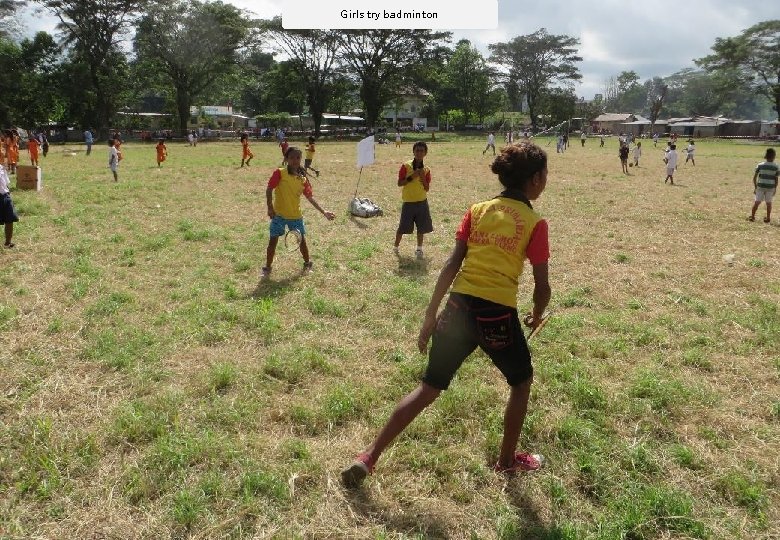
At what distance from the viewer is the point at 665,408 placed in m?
4.18

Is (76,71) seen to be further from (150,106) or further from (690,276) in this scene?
(150,106)

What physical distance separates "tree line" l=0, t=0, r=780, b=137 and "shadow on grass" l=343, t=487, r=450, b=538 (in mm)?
52313

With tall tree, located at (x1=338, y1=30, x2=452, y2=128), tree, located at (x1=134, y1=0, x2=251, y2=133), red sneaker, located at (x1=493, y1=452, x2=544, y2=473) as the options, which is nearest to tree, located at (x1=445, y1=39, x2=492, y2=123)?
tall tree, located at (x1=338, y1=30, x2=452, y2=128)

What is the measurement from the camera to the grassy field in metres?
3.04

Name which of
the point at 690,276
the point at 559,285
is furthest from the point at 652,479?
the point at 690,276

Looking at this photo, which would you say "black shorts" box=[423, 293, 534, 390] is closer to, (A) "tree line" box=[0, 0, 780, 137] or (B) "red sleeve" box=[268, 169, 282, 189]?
(B) "red sleeve" box=[268, 169, 282, 189]

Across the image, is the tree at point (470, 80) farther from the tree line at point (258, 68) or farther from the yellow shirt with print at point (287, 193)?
the yellow shirt with print at point (287, 193)

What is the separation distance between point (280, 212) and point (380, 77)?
5475 centimetres

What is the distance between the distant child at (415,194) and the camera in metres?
8.25

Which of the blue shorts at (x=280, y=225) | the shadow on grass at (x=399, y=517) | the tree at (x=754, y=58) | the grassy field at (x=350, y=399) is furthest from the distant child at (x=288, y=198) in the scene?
the tree at (x=754, y=58)

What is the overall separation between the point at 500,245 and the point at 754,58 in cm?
7615

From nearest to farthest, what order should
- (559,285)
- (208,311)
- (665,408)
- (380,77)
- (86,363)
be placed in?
(665,408) → (86,363) → (208,311) → (559,285) → (380,77)

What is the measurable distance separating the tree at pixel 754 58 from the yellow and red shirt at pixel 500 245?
7461 cm

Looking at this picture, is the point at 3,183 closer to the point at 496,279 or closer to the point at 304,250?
the point at 304,250
